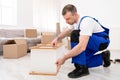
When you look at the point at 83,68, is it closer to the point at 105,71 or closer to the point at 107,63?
the point at 105,71

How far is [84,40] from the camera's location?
180cm

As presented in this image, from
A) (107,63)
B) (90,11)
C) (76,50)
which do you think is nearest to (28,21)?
(90,11)

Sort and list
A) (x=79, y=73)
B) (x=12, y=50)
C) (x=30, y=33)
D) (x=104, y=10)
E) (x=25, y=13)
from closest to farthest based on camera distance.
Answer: (x=79, y=73)
(x=12, y=50)
(x=30, y=33)
(x=104, y=10)
(x=25, y=13)

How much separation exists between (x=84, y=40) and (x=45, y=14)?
11.8 ft

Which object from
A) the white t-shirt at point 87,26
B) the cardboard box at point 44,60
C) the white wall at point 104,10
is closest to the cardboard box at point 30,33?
the white wall at point 104,10

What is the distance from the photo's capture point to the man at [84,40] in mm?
1824

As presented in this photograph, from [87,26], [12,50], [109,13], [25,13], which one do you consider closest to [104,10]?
[109,13]

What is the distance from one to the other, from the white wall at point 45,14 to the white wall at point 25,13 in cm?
12

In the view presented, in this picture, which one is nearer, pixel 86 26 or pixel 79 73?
pixel 86 26

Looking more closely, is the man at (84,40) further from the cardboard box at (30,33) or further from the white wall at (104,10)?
the white wall at (104,10)

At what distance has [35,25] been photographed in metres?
5.23

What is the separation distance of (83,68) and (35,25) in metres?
3.44

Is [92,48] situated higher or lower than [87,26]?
lower

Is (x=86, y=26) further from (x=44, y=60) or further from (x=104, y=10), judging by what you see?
(x=104, y=10)
